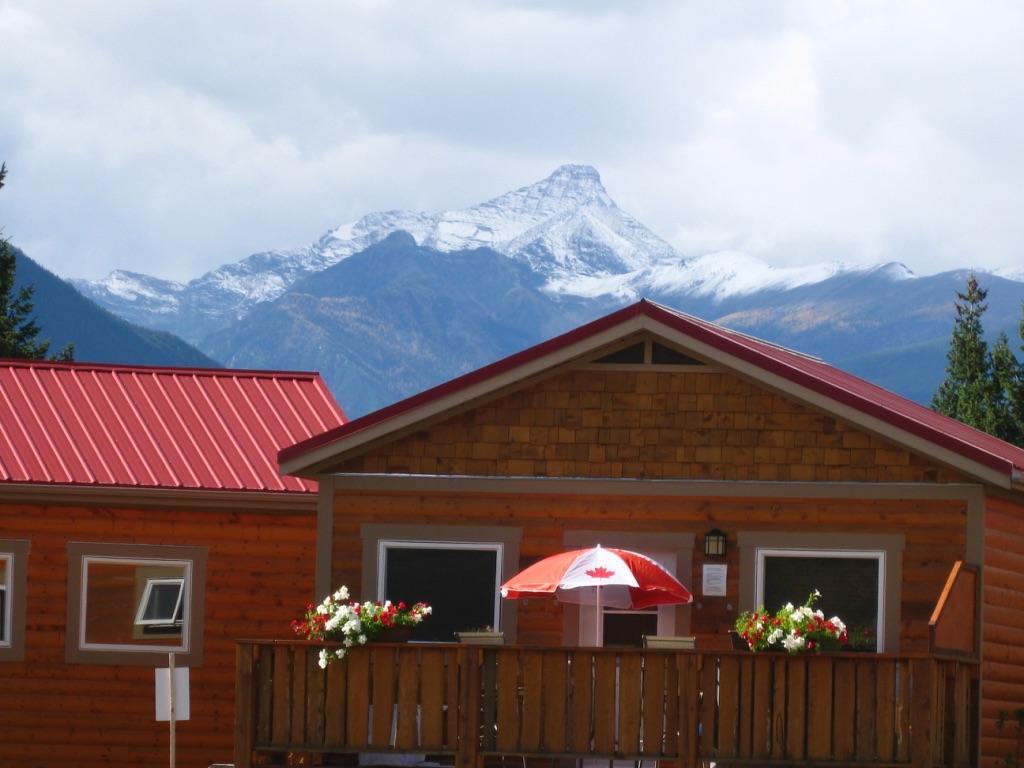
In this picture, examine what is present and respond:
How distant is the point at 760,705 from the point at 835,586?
7.32ft

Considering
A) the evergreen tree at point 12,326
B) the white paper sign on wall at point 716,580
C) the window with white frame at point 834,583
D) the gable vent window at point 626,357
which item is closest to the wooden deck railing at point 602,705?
the window with white frame at point 834,583

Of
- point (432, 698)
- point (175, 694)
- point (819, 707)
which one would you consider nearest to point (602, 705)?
point (432, 698)

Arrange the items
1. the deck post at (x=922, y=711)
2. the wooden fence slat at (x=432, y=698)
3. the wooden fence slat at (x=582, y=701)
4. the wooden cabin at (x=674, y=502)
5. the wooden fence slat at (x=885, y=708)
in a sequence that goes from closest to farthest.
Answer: the deck post at (x=922, y=711) < the wooden fence slat at (x=885, y=708) < the wooden fence slat at (x=582, y=701) < the wooden fence slat at (x=432, y=698) < the wooden cabin at (x=674, y=502)

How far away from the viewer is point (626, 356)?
18.3m

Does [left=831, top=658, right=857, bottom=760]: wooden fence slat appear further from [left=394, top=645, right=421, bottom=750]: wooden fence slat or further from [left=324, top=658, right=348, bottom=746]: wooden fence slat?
[left=324, top=658, right=348, bottom=746]: wooden fence slat

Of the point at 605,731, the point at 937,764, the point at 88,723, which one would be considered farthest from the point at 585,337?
the point at 88,723

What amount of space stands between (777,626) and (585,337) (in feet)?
11.6

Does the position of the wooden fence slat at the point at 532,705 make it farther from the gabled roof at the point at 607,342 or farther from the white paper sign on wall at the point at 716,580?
the gabled roof at the point at 607,342

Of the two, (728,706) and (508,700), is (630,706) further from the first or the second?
(508,700)

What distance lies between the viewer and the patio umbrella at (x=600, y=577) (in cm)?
1645

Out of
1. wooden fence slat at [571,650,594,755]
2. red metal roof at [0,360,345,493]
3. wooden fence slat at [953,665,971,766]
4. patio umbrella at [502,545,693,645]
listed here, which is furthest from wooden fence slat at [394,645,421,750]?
wooden fence slat at [953,665,971,766]

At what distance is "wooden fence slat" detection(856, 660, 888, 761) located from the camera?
15875mm

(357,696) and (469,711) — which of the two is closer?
(469,711)

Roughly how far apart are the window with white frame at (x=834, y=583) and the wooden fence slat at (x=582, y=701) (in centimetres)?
242
